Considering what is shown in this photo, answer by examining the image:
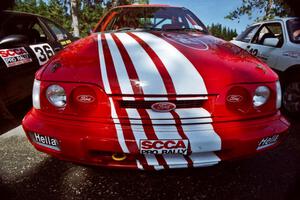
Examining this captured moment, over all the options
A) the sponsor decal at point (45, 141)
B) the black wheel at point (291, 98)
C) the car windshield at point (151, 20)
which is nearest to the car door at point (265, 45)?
the black wheel at point (291, 98)

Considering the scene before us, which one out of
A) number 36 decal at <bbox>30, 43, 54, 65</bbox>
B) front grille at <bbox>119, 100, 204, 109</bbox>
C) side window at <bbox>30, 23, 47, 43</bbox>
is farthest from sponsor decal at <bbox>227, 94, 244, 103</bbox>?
side window at <bbox>30, 23, 47, 43</bbox>

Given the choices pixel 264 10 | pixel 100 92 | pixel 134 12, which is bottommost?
pixel 264 10

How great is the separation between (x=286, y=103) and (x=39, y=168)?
3150 mm

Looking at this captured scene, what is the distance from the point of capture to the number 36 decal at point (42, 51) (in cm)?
373

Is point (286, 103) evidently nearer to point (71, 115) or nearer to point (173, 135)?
point (173, 135)

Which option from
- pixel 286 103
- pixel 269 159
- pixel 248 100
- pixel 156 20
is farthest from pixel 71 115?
pixel 286 103

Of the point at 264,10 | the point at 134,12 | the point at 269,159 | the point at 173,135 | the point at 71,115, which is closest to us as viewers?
the point at 173,135

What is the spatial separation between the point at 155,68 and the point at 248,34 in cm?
418

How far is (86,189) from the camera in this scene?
2.07m

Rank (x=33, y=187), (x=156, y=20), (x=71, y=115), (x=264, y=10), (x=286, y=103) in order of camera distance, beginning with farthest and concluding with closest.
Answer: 1. (x=264, y=10)
2. (x=286, y=103)
3. (x=156, y=20)
4. (x=33, y=187)
5. (x=71, y=115)

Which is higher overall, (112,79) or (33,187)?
(112,79)

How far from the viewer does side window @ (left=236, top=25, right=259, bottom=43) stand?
5.32m

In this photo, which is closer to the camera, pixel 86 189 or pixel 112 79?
pixel 112 79

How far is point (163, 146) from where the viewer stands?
65.7 inches
